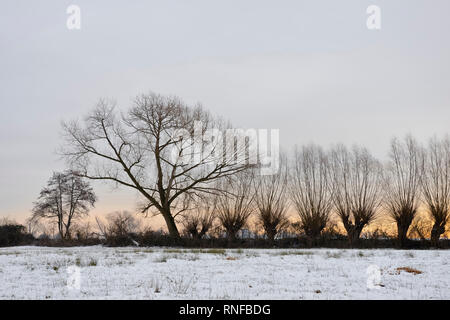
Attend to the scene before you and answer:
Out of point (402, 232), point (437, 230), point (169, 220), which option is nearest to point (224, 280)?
point (169, 220)

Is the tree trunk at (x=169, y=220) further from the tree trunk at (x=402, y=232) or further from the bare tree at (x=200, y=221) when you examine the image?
the tree trunk at (x=402, y=232)

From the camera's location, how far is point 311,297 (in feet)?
20.7

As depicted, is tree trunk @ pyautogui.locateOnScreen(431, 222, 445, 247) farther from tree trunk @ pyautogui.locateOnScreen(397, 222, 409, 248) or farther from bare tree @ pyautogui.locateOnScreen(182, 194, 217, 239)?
bare tree @ pyautogui.locateOnScreen(182, 194, 217, 239)

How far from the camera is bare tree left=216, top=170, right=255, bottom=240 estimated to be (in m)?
26.6

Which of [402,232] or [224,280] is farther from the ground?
[224,280]

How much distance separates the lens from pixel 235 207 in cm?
2686

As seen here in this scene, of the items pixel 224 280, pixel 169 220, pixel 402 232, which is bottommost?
pixel 402 232

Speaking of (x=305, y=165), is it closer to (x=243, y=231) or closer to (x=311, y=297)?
(x=243, y=231)

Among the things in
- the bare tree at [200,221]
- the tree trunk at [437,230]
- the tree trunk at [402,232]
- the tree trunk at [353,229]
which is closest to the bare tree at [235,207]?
the bare tree at [200,221]

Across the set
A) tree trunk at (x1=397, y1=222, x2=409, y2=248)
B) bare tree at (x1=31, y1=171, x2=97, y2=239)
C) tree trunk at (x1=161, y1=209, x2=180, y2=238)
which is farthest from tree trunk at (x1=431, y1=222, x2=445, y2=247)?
bare tree at (x1=31, y1=171, x2=97, y2=239)

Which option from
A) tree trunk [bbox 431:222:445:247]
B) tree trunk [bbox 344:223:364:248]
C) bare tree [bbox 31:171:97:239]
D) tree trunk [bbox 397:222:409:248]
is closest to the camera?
tree trunk [bbox 397:222:409:248]

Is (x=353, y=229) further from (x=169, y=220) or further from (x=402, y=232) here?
(x=169, y=220)

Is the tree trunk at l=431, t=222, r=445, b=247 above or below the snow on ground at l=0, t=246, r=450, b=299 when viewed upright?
below
